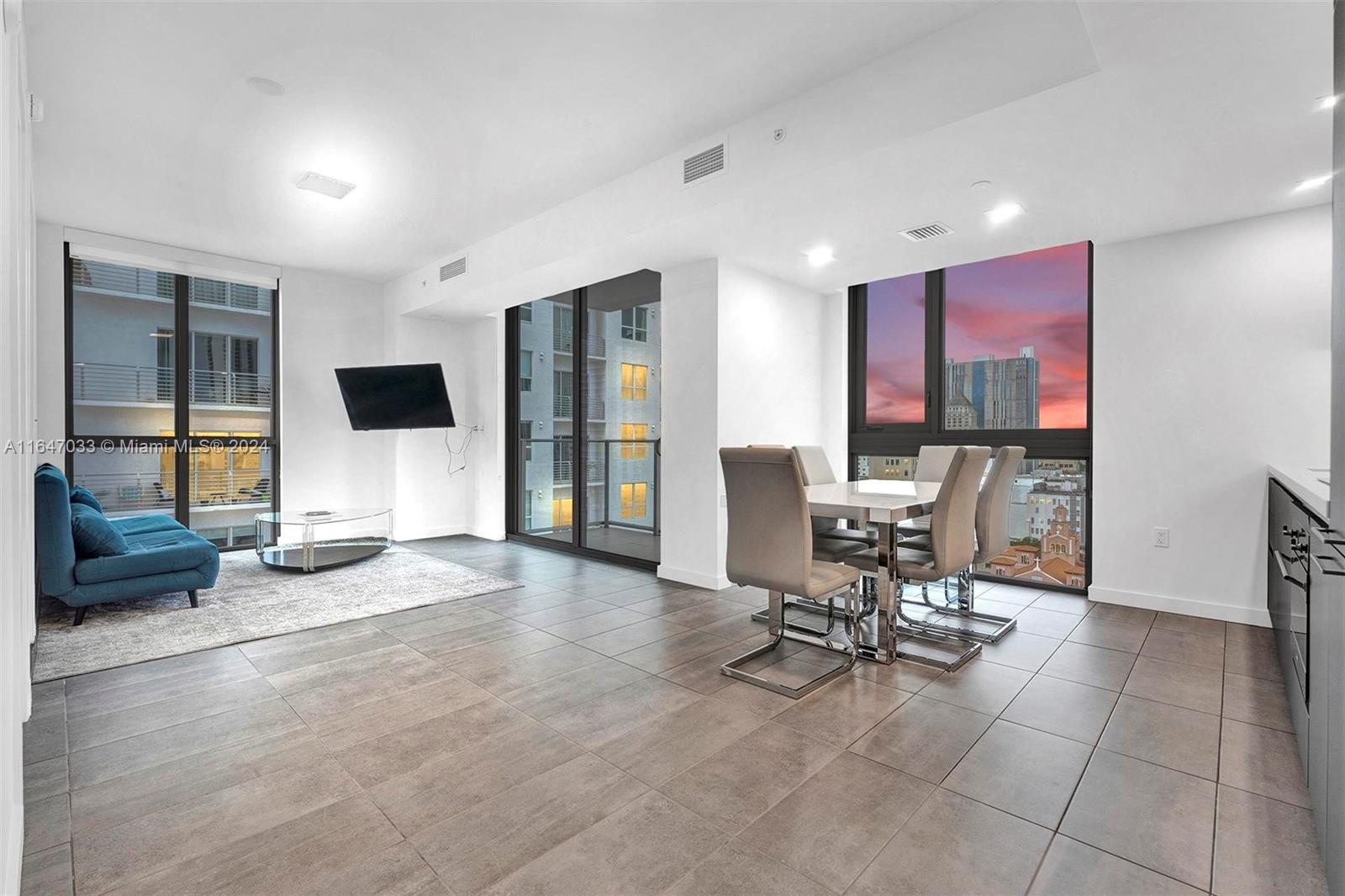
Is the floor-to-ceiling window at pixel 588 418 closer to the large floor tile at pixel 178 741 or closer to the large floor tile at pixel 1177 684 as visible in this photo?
the large floor tile at pixel 178 741

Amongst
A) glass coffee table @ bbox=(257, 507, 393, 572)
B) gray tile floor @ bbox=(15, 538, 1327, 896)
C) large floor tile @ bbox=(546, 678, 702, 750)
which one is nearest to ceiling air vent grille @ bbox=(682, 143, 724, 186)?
gray tile floor @ bbox=(15, 538, 1327, 896)

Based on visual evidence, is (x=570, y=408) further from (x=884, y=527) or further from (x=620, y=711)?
(x=620, y=711)

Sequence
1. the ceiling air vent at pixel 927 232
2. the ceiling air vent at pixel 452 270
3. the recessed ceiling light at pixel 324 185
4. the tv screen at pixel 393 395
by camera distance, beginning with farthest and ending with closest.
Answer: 1. the tv screen at pixel 393 395
2. the ceiling air vent at pixel 452 270
3. the recessed ceiling light at pixel 324 185
4. the ceiling air vent at pixel 927 232

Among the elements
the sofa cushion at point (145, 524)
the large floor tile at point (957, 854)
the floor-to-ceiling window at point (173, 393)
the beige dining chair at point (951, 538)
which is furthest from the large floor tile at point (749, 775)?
the floor-to-ceiling window at point (173, 393)

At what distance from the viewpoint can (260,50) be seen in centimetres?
285

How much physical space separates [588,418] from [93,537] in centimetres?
345

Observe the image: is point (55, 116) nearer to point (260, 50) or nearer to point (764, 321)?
point (260, 50)

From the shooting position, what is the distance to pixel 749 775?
2.05 m

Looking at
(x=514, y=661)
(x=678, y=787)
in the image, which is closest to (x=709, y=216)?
(x=514, y=661)

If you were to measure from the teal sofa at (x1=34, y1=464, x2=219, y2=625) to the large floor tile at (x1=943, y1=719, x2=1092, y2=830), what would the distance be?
4314mm

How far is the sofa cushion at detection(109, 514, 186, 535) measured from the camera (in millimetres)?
4734

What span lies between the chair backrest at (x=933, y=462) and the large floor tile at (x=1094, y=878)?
2963mm

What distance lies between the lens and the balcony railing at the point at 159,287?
213 inches

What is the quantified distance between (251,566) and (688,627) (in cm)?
390
